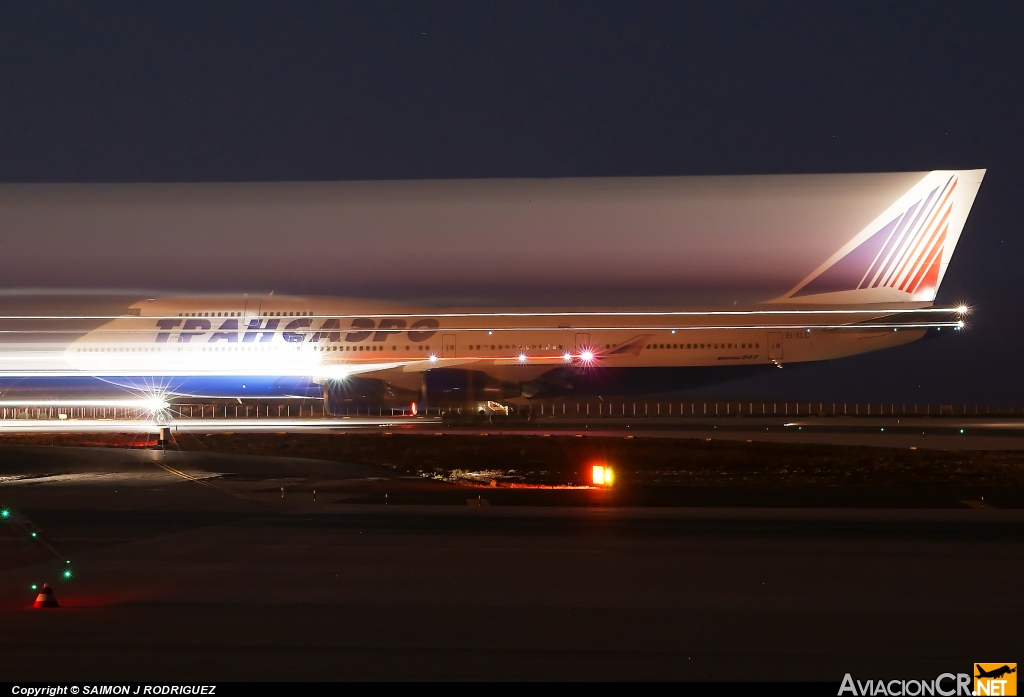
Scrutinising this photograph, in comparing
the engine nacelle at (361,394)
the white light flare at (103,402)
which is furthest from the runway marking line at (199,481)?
the white light flare at (103,402)

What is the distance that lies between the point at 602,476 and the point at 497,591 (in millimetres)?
7710

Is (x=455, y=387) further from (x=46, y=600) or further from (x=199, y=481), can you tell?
(x=46, y=600)

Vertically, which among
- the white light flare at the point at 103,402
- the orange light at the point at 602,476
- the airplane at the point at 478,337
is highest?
the airplane at the point at 478,337

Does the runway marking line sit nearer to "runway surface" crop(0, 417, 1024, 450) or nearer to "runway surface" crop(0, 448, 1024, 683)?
"runway surface" crop(0, 448, 1024, 683)

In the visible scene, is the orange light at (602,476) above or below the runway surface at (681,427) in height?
below

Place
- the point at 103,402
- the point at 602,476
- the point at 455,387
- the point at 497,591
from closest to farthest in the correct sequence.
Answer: the point at 497,591 → the point at 602,476 → the point at 455,387 → the point at 103,402

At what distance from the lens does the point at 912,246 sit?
37094 mm

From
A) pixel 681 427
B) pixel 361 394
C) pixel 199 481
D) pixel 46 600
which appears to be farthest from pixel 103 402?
pixel 46 600

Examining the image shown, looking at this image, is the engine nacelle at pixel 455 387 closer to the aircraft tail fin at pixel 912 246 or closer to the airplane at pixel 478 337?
the airplane at pixel 478 337

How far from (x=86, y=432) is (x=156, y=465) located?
38.3ft

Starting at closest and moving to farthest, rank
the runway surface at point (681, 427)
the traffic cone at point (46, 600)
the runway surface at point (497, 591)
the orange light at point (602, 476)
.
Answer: the runway surface at point (497, 591) → the traffic cone at point (46, 600) → the orange light at point (602, 476) → the runway surface at point (681, 427)

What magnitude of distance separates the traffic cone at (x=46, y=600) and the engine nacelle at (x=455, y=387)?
24405 millimetres

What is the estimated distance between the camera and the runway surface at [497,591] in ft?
18.9

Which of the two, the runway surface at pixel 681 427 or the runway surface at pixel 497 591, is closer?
the runway surface at pixel 497 591
